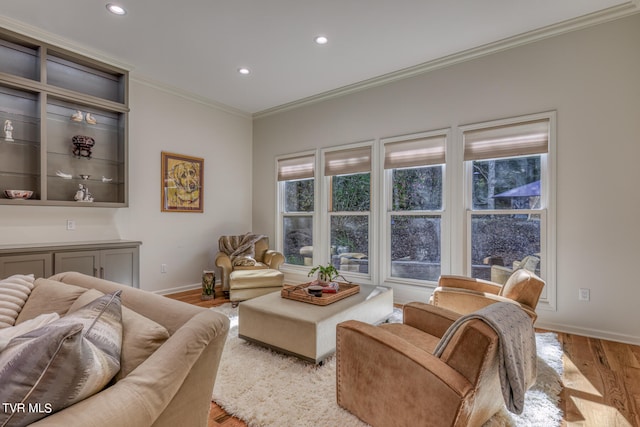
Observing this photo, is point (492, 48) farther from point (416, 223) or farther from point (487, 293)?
point (487, 293)

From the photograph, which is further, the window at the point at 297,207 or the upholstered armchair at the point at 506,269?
the window at the point at 297,207

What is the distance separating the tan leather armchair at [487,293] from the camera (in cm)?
238

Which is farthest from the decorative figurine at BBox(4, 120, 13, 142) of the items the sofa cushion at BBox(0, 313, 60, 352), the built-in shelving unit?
the sofa cushion at BBox(0, 313, 60, 352)

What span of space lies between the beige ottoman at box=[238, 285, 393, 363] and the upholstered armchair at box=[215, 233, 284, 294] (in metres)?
1.07

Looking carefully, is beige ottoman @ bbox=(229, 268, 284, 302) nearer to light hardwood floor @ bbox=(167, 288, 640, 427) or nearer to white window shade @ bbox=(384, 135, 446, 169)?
light hardwood floor @ bbox=(167, 288, 640, 427)

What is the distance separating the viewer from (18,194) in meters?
3.23

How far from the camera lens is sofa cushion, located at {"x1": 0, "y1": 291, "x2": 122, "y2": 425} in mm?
820

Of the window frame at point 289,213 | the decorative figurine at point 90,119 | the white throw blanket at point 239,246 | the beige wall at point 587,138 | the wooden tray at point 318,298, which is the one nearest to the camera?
the wooden tray at point 318,298

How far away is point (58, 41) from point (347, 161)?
11.9ft

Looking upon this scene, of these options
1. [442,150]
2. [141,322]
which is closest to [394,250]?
[442,150]

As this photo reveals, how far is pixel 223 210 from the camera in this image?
5441 millimetres

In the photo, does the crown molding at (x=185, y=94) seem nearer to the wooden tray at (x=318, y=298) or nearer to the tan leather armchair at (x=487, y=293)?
the wooden tray at (x=318, y=298)

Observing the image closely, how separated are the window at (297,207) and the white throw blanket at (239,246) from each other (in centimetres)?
64

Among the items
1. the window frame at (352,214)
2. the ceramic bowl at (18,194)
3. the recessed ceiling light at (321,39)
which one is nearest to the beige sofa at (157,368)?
the ceramic bowl at (18,194)
